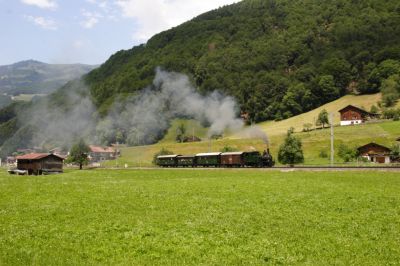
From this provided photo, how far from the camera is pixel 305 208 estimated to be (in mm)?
25375

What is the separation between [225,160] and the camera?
8350 centimetres

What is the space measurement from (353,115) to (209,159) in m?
70.7

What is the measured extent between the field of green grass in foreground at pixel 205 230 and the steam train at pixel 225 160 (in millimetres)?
44897

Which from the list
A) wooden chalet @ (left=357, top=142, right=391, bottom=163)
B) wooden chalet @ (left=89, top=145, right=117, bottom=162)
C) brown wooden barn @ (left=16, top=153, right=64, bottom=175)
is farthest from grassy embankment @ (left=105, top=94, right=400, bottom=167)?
brown wooden barn @ (left=16, top=153, right=64, bottom=175)

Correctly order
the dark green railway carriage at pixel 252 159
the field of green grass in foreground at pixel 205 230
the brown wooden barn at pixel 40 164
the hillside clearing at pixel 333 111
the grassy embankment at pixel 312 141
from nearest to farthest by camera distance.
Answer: the field of green grass in foreground at pixel 205 230
the dark green railway carriage at pixel 252 159
the brown wooden barn at pixel 40 164
the grassy embankment at pixel 312 141
the hillside clearing at pixel 333 111

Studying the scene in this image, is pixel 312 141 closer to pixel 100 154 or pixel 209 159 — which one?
pixel 209 159

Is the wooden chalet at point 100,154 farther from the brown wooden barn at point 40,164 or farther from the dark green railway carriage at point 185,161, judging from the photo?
the brown wooden barn at point 40,164

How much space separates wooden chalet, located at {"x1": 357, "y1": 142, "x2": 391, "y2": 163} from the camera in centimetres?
9331

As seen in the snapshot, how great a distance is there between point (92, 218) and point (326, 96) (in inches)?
7144

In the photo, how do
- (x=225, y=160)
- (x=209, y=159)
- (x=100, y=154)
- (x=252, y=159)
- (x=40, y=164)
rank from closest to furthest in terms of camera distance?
(x=252, y=159), (x=225, y=160), (x=40, y=164), (x=209, y=159), (x=100, y=154)

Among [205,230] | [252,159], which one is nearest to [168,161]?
[252,159]

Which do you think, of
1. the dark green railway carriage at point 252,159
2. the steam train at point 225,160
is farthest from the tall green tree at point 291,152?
the dark green railway carriage at point 252,159

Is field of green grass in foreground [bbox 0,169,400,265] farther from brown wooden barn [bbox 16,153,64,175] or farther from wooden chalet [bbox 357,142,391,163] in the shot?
wooden chalet [bbox 357,142,391,163]

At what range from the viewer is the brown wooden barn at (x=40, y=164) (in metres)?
87.8
